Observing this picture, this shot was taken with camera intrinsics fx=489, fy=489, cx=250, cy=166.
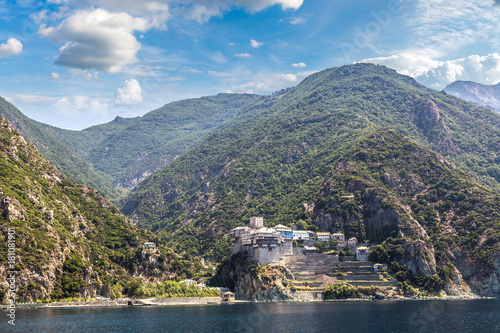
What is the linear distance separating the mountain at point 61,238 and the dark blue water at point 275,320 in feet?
59.9

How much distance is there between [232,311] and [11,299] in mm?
48702

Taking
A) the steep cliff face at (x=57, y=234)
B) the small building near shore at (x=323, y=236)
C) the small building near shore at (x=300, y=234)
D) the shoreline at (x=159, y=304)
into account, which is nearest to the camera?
the shoreline at (x=159, y=304)

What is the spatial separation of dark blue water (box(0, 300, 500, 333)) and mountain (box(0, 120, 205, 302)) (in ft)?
59.9

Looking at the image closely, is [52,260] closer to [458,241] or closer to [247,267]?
[247,267]

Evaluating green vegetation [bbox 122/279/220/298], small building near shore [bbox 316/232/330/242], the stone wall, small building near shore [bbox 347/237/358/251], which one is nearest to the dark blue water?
the stone wall

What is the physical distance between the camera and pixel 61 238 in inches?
5423

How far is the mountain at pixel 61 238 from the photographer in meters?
119

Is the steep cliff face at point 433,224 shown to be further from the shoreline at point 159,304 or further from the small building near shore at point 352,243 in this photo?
the shoreline at point 159,304

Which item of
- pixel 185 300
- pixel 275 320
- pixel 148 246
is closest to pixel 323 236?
pixel 185 300

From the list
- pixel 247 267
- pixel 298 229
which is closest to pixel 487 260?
pixel 298 229

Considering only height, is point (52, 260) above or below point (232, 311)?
above

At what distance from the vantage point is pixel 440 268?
161500 mm

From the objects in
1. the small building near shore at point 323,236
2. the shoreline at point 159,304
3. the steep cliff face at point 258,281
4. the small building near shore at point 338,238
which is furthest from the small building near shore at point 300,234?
the shoreline at point 159,304

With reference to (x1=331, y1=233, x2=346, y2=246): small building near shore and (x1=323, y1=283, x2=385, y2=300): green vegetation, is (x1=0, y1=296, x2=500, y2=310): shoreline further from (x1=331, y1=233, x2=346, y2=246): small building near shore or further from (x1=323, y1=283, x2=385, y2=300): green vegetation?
(x1=331, y1=233, x2=346, y2=246): small building near shore
